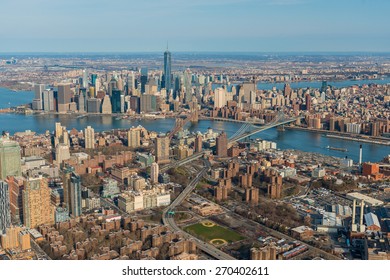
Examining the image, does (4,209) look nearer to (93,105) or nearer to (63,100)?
(93,105)

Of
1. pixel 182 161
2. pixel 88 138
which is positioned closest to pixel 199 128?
pixel 88 138

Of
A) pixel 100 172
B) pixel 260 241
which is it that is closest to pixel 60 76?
pixel 100 172

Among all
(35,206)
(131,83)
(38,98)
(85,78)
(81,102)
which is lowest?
(35,206)

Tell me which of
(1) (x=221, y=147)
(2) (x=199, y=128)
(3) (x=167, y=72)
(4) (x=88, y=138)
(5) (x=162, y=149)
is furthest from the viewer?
(3) (x=167, y=72)

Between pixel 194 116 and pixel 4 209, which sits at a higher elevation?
pixel 4 209

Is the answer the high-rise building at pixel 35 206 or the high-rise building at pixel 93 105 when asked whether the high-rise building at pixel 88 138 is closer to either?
the high-rise building at pixel 35 206

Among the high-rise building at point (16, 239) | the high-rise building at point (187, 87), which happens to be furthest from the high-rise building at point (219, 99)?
the high-rise building at point (16, 239)

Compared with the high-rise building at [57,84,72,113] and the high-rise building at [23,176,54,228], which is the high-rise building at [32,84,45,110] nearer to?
the high-rise building at [57,84,72,113]

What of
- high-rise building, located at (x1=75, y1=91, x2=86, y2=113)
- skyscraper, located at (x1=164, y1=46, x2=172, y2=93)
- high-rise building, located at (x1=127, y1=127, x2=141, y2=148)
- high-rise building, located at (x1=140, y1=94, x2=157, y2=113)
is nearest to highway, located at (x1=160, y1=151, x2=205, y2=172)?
high-rise building, located at (x1=127, y1=127, x2=141, y2=148)
